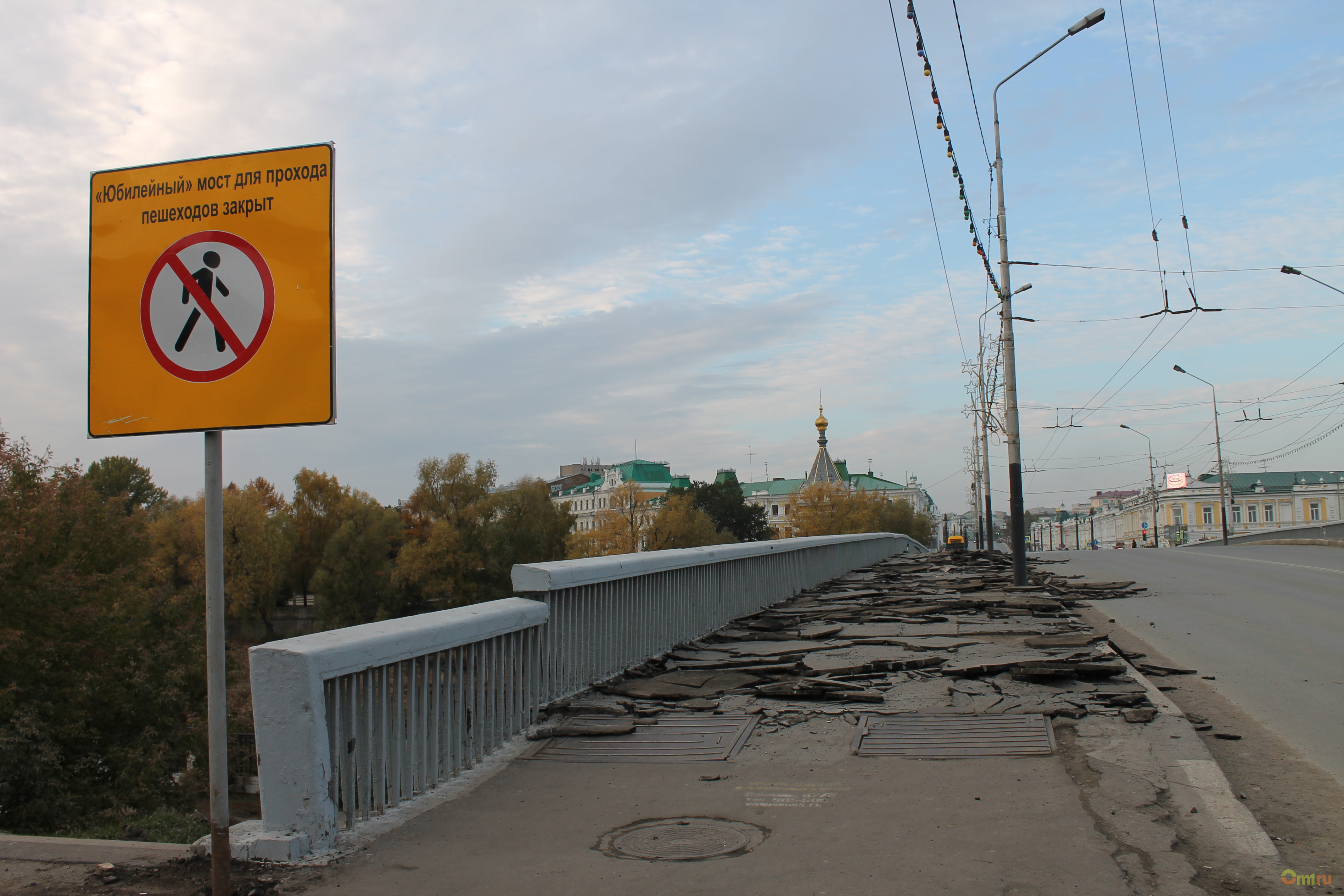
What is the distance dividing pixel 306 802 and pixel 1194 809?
3.78 m

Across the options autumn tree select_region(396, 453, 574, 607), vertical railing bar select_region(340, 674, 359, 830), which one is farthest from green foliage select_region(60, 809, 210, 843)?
autumn tree select_region(396, 453, 574, 607)

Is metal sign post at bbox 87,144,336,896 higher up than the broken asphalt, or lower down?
higher up

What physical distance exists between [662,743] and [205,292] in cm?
366

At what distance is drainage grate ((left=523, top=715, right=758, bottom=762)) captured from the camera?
217 inches

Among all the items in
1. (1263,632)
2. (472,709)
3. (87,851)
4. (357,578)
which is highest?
(472,709)

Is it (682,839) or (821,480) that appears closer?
(682,839)

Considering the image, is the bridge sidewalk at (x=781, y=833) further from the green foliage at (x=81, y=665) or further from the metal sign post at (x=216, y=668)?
the green foliage at (x=81, y=665)

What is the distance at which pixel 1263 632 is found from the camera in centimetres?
1149

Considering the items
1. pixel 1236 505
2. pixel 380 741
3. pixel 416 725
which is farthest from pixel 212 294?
pixel 1236 505

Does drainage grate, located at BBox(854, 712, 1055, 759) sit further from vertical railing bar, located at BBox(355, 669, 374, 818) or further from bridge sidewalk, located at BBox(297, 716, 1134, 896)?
vertical railing bar, located at BBox(355, 669, 374, 818)

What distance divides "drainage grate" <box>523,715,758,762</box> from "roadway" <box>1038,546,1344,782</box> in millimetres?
3292

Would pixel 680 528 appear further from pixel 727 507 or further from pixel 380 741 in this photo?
pixel 380 741

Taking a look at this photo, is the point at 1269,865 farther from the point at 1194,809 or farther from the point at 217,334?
the point at 217,334

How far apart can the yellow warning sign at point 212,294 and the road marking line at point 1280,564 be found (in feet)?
75.7
